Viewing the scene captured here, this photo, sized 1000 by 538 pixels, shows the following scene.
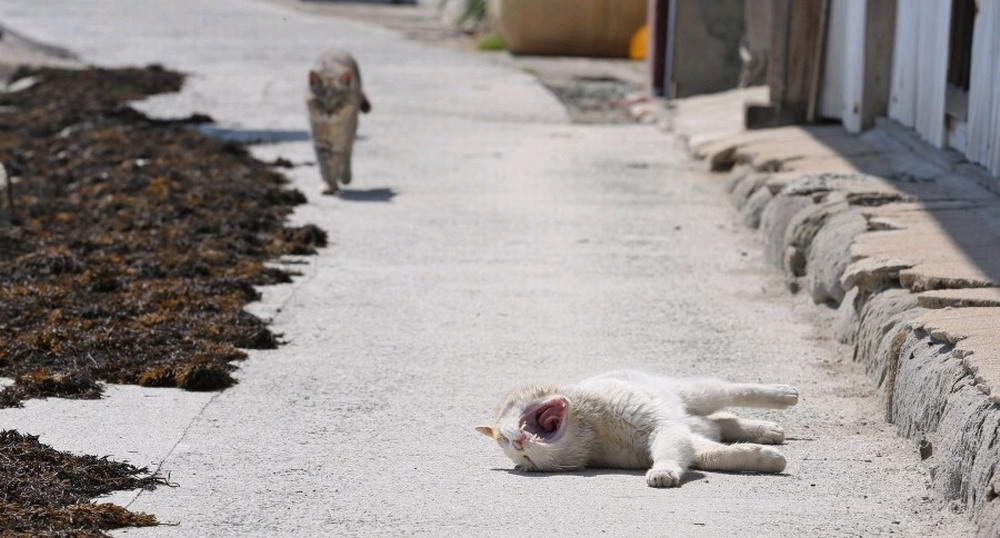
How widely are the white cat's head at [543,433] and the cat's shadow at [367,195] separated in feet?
21.6

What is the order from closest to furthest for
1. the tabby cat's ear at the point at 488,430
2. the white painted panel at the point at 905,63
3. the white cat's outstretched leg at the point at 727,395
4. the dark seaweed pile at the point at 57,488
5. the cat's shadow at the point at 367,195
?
1. the dark seaweed pile at the point at 57,488
2. the tabby cat's ear at the point at 488,430
3. the white cat's outstretched leg at the point at 727,395
4. the white painted panel at the point at 905,63
5. the cat's shadow at the point at 367,195

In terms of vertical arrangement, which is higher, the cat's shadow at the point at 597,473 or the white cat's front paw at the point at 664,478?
the white cat's front paw at the point at 664,478

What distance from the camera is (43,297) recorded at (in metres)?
→ 8.34

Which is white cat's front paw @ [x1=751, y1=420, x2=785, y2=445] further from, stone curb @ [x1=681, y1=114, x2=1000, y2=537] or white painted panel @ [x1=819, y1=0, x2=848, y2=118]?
white painted panel @ [x1=819, y1=0, x2=848, y2=118]

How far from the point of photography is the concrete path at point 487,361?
519cm

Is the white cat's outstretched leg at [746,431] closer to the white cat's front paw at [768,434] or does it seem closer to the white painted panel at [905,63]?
the white cat's front paw at [768,434]

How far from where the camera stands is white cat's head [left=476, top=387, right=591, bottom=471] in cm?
557

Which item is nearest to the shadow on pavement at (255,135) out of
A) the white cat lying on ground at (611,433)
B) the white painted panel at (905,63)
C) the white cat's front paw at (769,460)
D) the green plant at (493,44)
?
the white painted panel at (905,63)

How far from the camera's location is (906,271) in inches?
273

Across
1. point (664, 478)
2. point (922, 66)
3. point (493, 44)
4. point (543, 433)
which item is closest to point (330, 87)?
point (922, 66)

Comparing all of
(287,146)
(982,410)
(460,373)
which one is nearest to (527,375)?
(460,373)

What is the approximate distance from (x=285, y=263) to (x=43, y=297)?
1720mm

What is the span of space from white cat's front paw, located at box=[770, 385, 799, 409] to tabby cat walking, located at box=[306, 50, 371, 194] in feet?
21.8

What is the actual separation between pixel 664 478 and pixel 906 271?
2.15 metres
